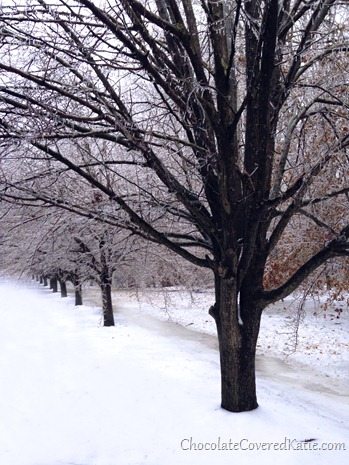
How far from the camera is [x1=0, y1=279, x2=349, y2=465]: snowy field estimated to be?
519 centimetres

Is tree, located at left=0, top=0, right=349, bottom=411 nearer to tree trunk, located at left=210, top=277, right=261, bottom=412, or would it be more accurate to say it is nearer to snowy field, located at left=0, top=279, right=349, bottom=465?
tree trunk, located at left=210, top=277, right=261, bottom=412

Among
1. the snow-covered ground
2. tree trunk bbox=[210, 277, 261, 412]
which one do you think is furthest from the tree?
the snow-covered ground

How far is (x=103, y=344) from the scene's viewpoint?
44.9 ft

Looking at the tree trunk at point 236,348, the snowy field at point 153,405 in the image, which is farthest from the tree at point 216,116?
the snowy field at point 153,405

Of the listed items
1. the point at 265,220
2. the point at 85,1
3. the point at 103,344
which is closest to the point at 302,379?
the point at 103,344

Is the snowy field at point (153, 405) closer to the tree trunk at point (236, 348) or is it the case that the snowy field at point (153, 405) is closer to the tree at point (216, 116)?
the tree trunk at point (236, 348)

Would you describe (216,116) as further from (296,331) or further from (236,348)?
(296,331)

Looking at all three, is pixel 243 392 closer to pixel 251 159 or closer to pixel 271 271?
pixel 251 159

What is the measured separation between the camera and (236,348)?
5887 mm

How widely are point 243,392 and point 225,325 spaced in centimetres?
85

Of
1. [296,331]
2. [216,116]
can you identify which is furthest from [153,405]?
[216,116]

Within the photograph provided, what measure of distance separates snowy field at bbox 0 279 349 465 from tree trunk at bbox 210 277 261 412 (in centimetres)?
22

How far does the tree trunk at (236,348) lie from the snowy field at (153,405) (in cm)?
22

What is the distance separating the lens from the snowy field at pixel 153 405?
5.19 m
